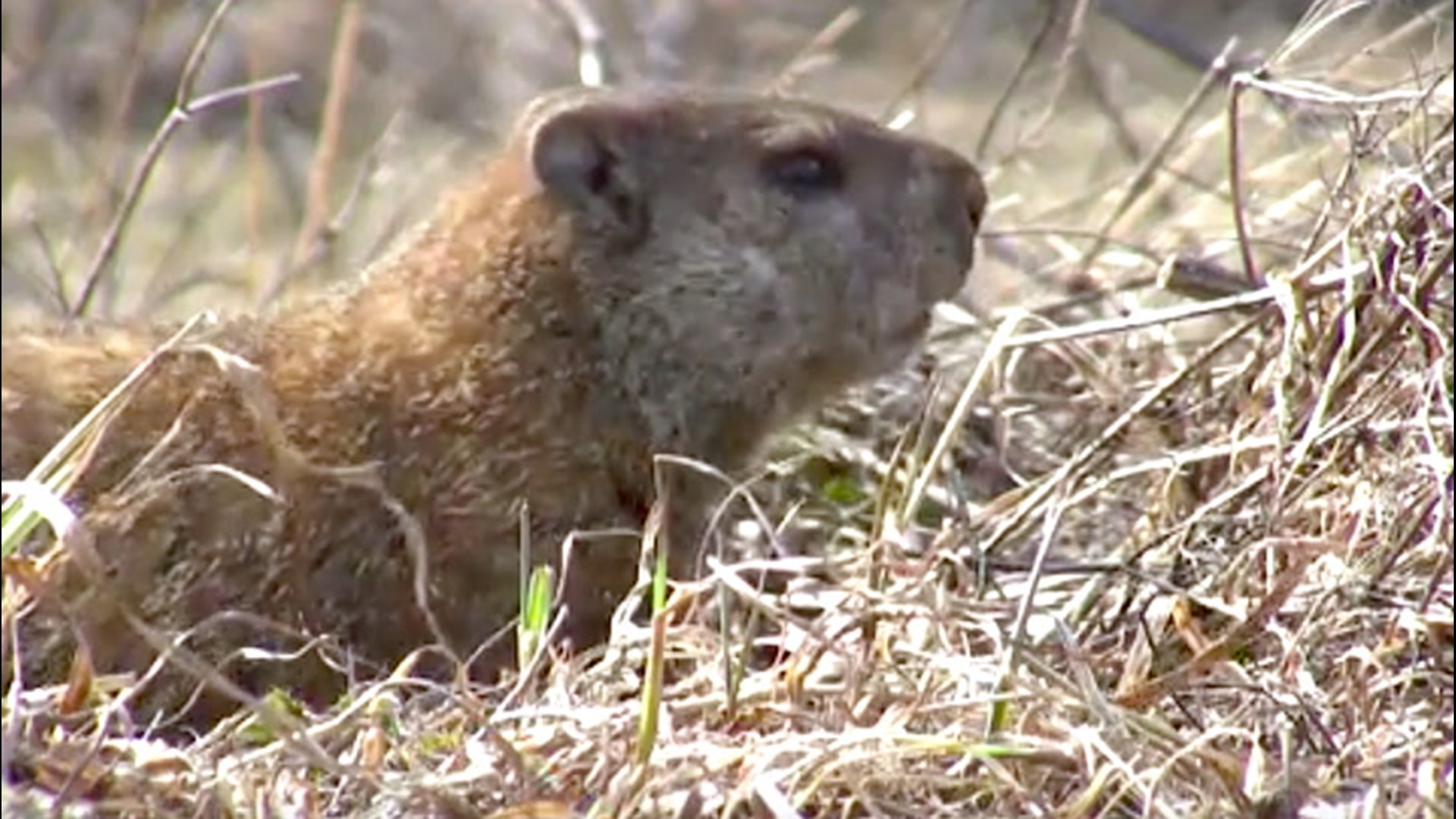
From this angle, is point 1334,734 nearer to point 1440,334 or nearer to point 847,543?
point 1440,334

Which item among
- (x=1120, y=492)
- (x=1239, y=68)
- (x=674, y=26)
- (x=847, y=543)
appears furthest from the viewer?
(x=674, y=26)

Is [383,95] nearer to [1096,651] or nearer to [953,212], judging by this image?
[953,212]

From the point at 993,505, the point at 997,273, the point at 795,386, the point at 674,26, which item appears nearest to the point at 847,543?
the point at 795,386

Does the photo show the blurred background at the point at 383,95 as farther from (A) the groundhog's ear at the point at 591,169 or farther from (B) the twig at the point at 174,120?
(A) the groundhog's ear at the point at 591,169

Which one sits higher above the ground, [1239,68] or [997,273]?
[1239,68]

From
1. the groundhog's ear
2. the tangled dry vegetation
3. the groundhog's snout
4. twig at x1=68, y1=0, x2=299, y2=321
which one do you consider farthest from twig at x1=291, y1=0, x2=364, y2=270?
the tangled dry vegetation

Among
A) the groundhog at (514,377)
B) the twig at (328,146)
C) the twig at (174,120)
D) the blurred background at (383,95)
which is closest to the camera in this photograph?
the groundhog at (514,377)

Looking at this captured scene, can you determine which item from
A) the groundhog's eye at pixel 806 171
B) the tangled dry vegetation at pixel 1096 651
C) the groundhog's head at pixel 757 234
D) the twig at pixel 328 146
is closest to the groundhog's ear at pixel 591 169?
the groundhog's head at pixel 757 234

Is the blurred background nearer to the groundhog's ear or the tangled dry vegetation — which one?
the groundhog's ear
